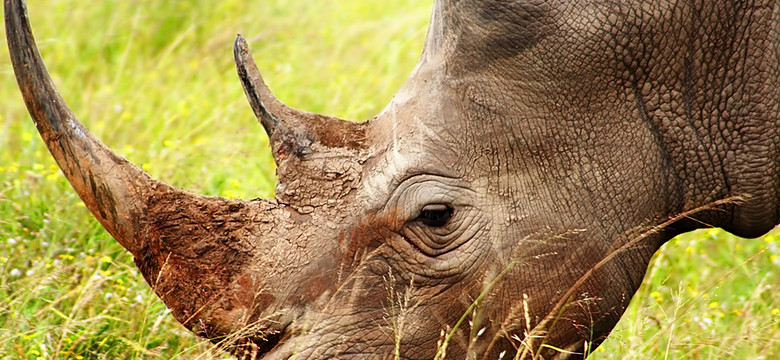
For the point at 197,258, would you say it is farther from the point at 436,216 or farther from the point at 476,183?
the point at 476,183

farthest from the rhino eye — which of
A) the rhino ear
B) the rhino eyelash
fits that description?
the rhino ear

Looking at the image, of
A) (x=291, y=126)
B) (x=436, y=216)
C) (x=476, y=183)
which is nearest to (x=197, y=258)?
(x=291, y=126)

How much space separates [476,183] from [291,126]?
705 millimetres

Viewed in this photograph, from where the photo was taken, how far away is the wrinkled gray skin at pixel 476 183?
12.5 ft

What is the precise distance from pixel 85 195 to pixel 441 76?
1.34 metres

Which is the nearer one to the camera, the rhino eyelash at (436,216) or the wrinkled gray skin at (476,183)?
the wrinkled gray skin at (476,183)

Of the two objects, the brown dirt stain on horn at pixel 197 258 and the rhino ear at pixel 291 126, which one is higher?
the rhino ear at pixel 291 126

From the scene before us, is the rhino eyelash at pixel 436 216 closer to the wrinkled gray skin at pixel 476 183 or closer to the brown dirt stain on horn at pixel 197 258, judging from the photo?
the wrinkled gray skin at pixel 476 183

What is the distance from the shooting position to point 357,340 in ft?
12.6

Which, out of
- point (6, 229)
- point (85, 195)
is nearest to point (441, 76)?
point (85, 195)

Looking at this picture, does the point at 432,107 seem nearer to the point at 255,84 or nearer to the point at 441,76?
the point at 441,76

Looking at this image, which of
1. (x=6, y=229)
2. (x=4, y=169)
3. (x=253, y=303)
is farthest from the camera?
(x=4, y=169)

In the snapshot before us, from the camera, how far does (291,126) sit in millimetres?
3953

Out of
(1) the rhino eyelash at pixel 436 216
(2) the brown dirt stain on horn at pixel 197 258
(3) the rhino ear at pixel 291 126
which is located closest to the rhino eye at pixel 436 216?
(1) the rhino eyelash at pixel 436 216
